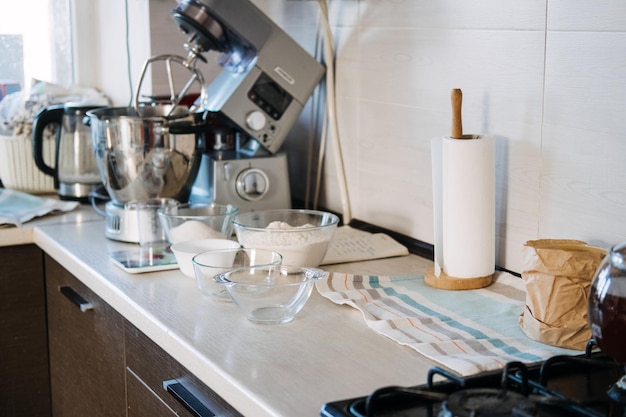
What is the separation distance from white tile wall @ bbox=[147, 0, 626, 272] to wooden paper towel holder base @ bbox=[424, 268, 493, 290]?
87 mm

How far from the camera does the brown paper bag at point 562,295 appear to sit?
48.4 inches

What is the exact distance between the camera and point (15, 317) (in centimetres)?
202

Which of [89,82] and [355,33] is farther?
[89,82]

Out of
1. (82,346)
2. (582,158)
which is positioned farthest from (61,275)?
(582,158)

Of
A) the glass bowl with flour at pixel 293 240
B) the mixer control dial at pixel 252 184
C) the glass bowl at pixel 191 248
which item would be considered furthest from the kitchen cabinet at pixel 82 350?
the mixer control dial at pixel 252 184

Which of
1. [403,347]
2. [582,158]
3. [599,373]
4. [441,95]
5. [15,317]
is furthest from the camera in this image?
[15,317]

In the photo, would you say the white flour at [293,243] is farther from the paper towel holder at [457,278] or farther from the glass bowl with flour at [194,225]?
the paper towel holder at [457,278]

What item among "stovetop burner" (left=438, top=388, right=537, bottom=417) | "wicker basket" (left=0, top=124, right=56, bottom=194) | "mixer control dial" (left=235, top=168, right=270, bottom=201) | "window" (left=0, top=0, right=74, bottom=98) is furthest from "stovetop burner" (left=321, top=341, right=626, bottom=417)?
"window" (left=0, top=0, right=74, bottom=98)

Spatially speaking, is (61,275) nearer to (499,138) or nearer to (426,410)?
(499,138)

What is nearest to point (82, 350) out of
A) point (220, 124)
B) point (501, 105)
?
point (220, 124)

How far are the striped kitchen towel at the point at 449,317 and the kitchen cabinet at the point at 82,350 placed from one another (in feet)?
1.40

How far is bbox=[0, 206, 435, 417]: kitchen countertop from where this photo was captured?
43.2 inches

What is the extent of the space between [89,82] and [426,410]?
2.03 metres

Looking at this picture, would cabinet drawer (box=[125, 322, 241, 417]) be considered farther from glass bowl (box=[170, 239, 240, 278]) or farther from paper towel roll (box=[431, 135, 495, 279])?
paper towel roll (box=[431, 135, 495, 279])
